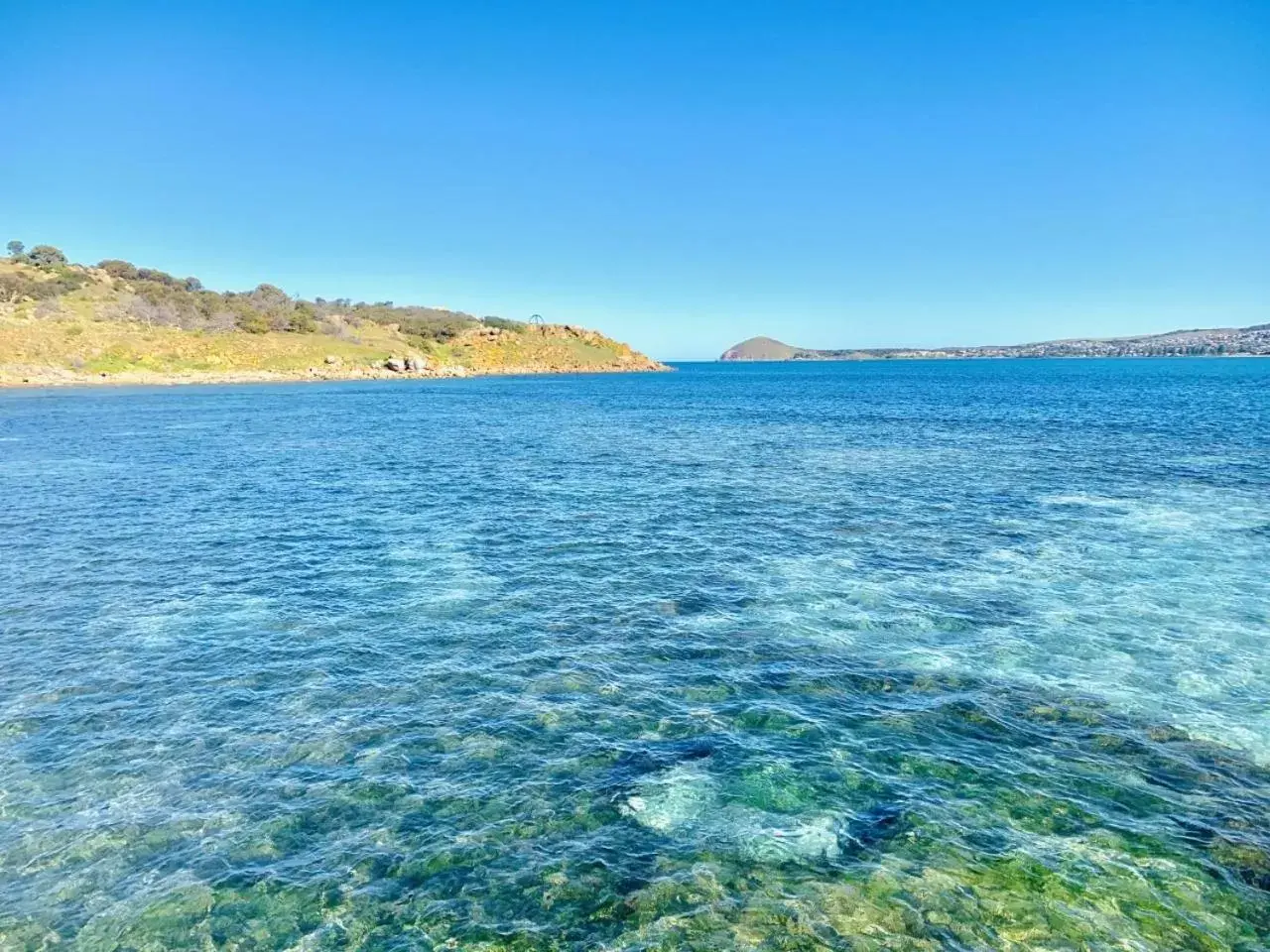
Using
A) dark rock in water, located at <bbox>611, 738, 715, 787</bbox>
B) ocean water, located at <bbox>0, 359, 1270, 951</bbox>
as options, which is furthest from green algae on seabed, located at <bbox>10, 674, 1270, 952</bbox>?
dark rock in water, located at <bbox>611, 738, 715, 787</bbox>

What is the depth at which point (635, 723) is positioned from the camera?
744 inches

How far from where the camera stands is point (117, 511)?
42.2m

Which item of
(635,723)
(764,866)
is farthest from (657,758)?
(764,866)

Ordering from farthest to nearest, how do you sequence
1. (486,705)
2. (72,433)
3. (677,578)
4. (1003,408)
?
1. (1003,408)
2. (72,433)
3. (677,578)
4. (486,705)

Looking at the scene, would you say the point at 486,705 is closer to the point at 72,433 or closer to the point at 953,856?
the point at 953,856

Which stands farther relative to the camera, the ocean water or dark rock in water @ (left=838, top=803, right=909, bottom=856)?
dark rock in water @ (left=838, top=803, right=909, bottom=856)

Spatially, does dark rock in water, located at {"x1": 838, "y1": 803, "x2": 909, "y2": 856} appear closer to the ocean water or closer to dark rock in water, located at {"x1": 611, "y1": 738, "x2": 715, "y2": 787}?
the ocean water

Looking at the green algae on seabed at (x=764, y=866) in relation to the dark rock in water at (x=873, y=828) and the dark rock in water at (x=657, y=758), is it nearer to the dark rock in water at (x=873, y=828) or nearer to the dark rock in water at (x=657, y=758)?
the dark rock in water at (x=873, y=828)

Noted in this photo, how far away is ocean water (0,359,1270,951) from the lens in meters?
12.7

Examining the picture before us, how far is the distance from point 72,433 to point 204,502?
45.2 metres

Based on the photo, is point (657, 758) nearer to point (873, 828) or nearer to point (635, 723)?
point (635, 723)

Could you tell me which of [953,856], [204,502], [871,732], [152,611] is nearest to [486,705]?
[871,732]

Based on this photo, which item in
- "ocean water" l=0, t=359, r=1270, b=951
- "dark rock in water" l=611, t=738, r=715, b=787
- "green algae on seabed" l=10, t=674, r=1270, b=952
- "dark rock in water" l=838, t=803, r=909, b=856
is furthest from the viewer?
"dark rock in water" l=611, t=738, r=715, b=787

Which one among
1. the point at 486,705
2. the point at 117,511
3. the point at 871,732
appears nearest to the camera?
the point at 871,732
